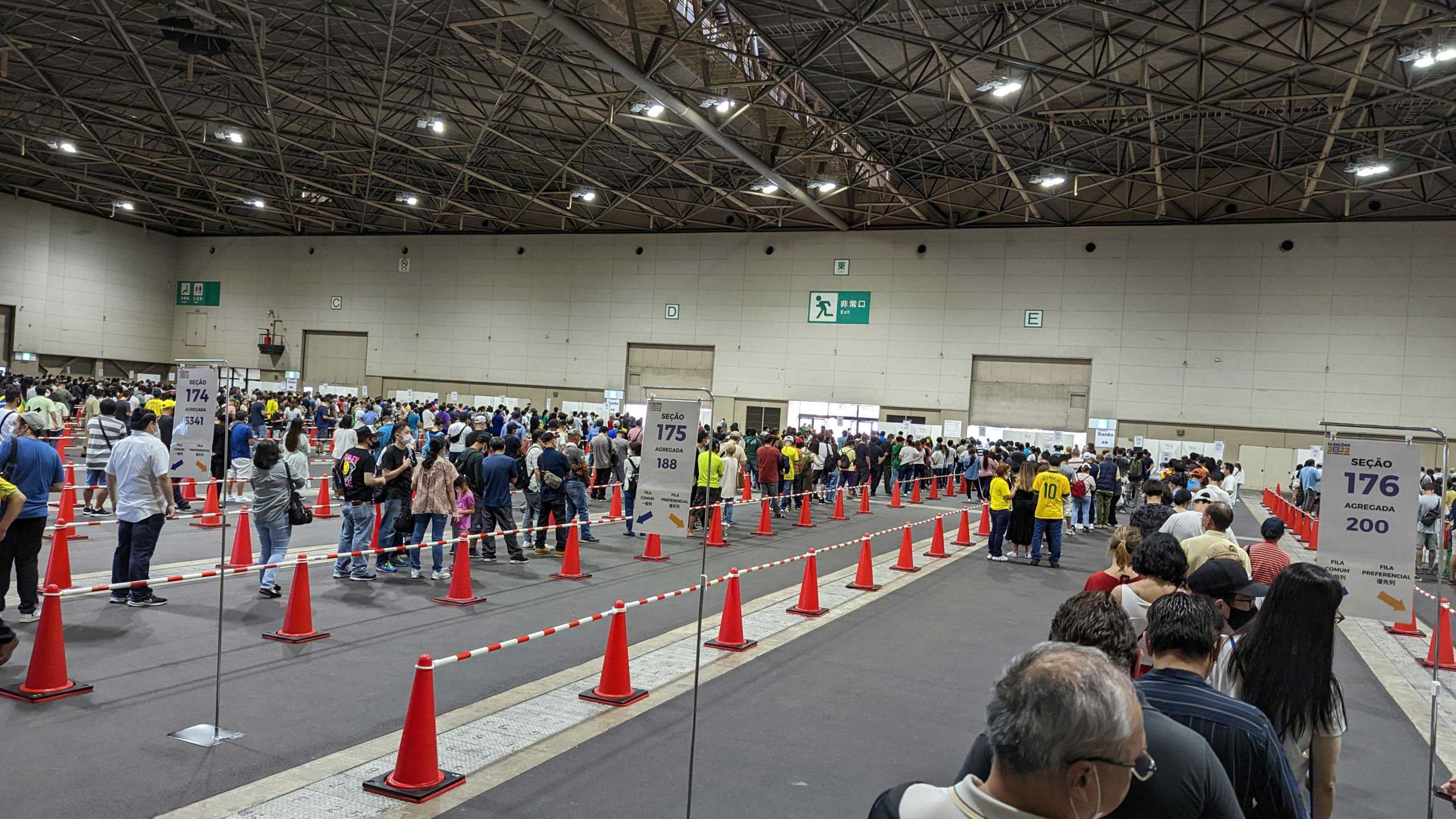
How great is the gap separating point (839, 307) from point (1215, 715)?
36.6m

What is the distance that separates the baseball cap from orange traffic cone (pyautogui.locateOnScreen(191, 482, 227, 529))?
13.1 metres

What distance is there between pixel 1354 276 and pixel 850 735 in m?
33.6

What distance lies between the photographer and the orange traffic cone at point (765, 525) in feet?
56.9

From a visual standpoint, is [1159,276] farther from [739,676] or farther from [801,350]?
[739,676]

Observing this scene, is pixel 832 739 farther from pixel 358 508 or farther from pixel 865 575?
pixel 358 508

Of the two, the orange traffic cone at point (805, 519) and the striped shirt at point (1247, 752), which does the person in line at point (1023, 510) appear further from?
the striped shirt at point (1247, 752)

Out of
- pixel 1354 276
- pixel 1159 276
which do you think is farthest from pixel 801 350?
pixel 1354 276

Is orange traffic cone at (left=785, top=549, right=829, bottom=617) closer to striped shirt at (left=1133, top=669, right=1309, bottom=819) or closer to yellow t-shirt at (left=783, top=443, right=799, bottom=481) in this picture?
striped shirt at (left=1133, top=669, right=1309, bottom=819)

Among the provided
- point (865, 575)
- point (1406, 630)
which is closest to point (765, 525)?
point (865, 575)

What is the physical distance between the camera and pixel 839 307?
3869 centimetres

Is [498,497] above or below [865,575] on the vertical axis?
above

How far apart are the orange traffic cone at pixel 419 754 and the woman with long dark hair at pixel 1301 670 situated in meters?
4.15

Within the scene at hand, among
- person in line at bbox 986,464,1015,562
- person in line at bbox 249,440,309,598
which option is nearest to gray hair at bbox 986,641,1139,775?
person in line at bbox 249,440,309,598

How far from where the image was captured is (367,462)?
10695 millimetres
